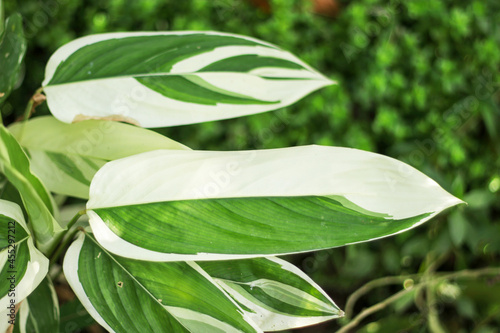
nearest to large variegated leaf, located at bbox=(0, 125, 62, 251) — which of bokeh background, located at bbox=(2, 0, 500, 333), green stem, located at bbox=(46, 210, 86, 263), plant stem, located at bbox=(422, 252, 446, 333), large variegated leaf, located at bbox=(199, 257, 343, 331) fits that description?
green stem, located at bbox=(46, 210, 86, 263)

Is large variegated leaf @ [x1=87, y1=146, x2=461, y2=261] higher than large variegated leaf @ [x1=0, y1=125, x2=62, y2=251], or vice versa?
Answer: large variegated leaf @ [x1=87, y1=146, x2=461, y2=261]

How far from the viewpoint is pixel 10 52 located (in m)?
0.71

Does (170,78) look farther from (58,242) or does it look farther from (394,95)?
(394,95)

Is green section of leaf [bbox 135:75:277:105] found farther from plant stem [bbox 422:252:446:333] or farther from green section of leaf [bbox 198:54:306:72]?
plant stem [bbox 422:252:446:333]

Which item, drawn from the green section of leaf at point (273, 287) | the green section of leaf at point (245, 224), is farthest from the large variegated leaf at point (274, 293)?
the green section of leaf at point (245, 224)

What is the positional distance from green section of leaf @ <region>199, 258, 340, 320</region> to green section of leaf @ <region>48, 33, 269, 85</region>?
0.33 metres

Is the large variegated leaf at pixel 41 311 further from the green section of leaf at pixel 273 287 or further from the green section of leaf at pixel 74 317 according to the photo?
the green section of leaf at pixel 273 287

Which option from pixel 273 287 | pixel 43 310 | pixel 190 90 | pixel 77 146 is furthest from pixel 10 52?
pixel 273 287

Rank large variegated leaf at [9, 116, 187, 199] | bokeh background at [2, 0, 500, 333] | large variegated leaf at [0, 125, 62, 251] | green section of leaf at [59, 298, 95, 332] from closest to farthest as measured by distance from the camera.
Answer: large variegated leaf at [0, 125, 62, 251] < large variegated leaf at [9, 116, 187, 199] < green section of leaf at [59, 298, 95, 332] < bokeh background at [2, 0, 500, 333]

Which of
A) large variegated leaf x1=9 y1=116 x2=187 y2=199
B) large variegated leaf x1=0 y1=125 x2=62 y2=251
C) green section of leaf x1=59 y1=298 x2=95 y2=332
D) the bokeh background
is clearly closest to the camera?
large variegated leaf x1=0 y1=125 x2=62 y2=251

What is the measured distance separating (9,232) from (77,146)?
19 cm

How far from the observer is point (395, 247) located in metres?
1.13

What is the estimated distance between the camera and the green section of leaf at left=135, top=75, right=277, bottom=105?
691mm

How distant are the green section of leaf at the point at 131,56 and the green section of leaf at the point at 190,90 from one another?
17 mm
